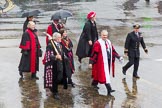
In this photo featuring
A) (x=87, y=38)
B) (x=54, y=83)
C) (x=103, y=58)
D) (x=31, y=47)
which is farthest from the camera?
(x=87, y=38)

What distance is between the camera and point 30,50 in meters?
12.2

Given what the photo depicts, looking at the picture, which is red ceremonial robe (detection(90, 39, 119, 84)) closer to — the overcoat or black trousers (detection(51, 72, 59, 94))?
black trousers (detection(51, 72, 59, 94))

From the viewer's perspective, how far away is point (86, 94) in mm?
11344

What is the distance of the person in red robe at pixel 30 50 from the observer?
12.1 metres

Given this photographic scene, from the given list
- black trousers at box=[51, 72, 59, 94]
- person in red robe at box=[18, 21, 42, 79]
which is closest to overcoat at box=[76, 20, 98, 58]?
person in red robe at box=[18, 21, 42, 79]

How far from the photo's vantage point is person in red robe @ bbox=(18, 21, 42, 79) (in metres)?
12.1

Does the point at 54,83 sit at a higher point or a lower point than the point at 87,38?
lower

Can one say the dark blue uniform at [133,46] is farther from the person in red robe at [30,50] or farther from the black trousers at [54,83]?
the black trousers at [54,83]

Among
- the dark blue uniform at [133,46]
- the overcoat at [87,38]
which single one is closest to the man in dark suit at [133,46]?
the dark blue uniform at [133,46]

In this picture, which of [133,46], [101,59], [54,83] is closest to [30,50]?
[54,83]

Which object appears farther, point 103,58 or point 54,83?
point 103,58

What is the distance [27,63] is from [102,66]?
224 cm

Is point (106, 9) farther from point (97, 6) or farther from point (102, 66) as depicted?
point (102, 66)

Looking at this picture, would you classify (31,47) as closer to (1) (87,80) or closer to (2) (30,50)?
(2) (30,50)
